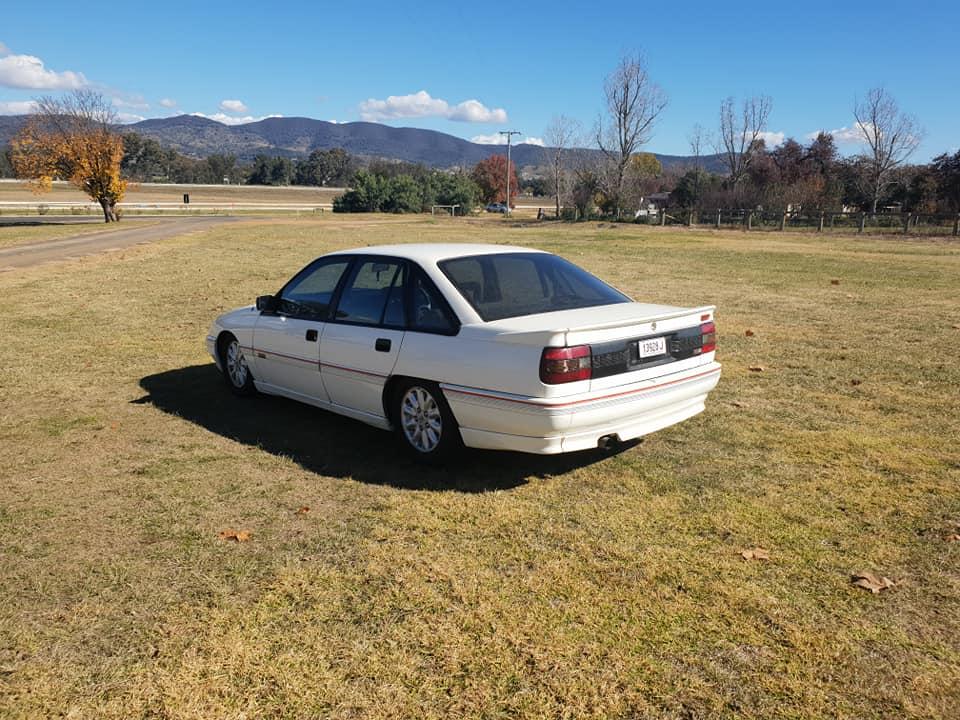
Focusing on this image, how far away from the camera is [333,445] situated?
232 inches

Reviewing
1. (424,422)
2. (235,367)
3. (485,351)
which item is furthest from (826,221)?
(485,351)

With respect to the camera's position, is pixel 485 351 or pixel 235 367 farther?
pixel 235 367

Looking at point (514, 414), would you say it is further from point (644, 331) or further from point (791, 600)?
point (791, 600)

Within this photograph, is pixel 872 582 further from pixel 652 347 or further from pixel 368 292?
pixel 368 292

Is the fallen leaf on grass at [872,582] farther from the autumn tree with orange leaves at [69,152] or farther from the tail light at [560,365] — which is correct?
the autumn tree with orange leaves at [69,152]

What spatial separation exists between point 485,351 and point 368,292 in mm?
1410

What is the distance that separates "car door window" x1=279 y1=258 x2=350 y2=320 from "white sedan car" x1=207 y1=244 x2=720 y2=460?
1cm

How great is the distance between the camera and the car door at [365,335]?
5375 millimetres

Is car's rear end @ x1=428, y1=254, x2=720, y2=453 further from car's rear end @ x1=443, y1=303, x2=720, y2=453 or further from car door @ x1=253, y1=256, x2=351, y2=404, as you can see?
car door @ x1=253, y1=256, x2=351, y2=404

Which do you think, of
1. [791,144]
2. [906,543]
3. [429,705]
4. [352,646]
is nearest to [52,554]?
[352,646]

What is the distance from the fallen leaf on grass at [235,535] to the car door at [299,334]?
187 cm

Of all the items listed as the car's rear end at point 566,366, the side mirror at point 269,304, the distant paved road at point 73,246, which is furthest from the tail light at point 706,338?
the distant paved road at point 73,246

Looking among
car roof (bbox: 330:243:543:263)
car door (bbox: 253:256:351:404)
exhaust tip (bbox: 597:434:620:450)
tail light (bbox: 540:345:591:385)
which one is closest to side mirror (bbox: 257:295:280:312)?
car door (bbox: 253:256:351:404)

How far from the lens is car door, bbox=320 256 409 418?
212 inches
